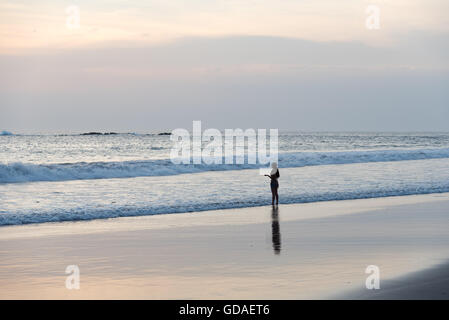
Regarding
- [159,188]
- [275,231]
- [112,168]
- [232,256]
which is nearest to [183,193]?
[159,188]

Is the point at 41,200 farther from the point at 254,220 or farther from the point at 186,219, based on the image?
the point at 254,220

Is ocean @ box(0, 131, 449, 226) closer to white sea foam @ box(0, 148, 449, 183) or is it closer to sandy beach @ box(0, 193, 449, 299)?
white sea foam @ box(0, 148, 449, 183)

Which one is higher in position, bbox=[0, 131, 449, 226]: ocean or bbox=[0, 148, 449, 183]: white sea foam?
bbox=[0, 148, 449, 183]: white sea foam

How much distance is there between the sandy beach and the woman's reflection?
0.02 meters

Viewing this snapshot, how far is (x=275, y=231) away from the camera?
13016 millimetres

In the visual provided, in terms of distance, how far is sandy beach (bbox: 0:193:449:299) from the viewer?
771 cm

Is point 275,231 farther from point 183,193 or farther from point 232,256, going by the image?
point 183,193

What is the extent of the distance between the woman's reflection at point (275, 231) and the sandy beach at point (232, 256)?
0.07 ft

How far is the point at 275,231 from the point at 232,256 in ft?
10.3

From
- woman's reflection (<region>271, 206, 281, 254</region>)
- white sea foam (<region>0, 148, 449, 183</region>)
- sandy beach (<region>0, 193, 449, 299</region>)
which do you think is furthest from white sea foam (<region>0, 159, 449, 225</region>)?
white sea foam (<region>0, 148, 449, 183</region>)

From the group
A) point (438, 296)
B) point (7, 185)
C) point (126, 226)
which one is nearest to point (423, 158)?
point (7, 185)

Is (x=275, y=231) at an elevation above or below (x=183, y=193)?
below
